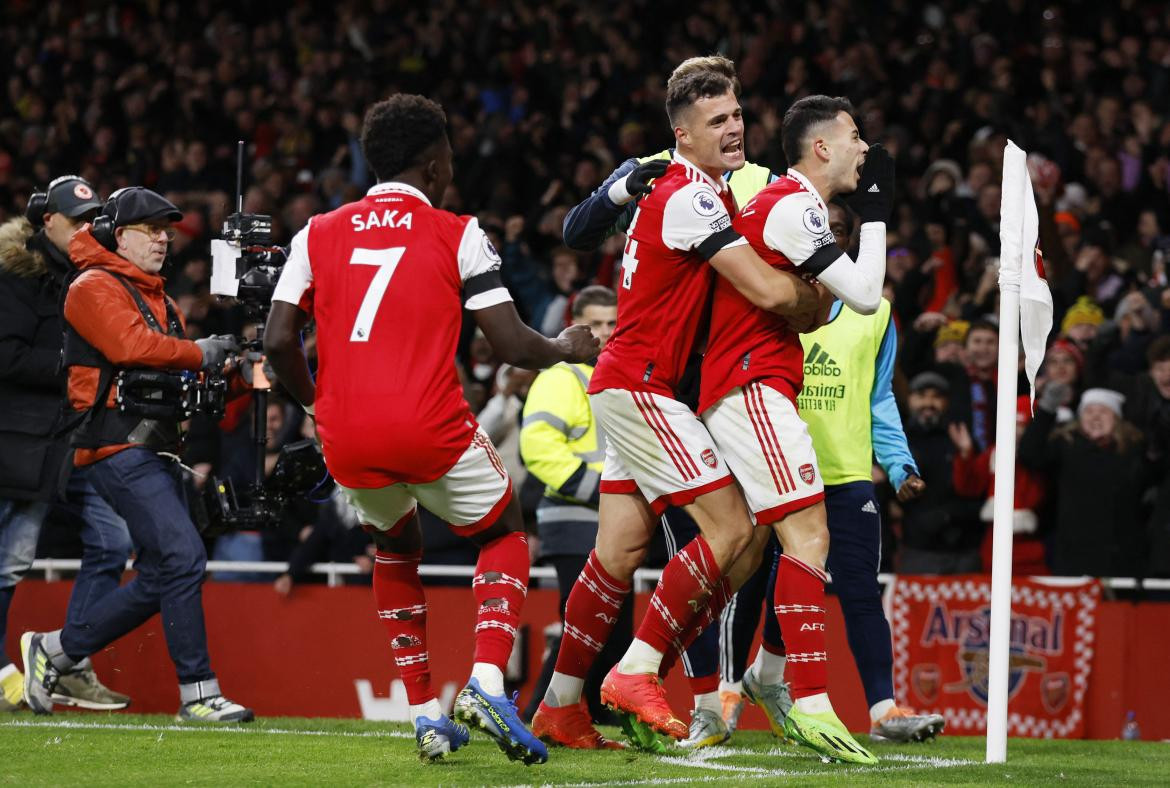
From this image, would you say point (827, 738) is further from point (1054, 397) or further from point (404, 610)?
point (1054, 397)

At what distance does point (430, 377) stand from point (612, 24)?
13.3 m

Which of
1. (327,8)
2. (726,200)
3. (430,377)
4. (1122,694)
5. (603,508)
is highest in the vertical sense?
(327,8)

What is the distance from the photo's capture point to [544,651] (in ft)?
34.5

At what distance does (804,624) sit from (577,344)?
135cm

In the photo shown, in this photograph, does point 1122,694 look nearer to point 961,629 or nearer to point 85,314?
point 961,629

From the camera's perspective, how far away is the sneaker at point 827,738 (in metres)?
6.14

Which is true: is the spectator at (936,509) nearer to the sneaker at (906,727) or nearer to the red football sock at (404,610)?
the sneaker at (906,727)

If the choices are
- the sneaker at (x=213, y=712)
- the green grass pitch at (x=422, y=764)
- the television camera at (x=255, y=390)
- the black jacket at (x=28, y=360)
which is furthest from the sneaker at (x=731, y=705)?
the black jacket at (x=28, y=360)

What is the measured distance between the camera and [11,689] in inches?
334

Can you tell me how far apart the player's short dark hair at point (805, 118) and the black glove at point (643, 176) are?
2.11 ft

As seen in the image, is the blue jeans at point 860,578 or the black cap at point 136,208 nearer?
the blue jeans at point 860,578

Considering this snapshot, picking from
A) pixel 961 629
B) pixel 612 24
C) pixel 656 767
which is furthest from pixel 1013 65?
pixel 656 767

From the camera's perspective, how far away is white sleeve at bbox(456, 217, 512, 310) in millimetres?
5762

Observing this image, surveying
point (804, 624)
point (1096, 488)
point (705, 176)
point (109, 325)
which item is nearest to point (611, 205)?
point (705, 176)
